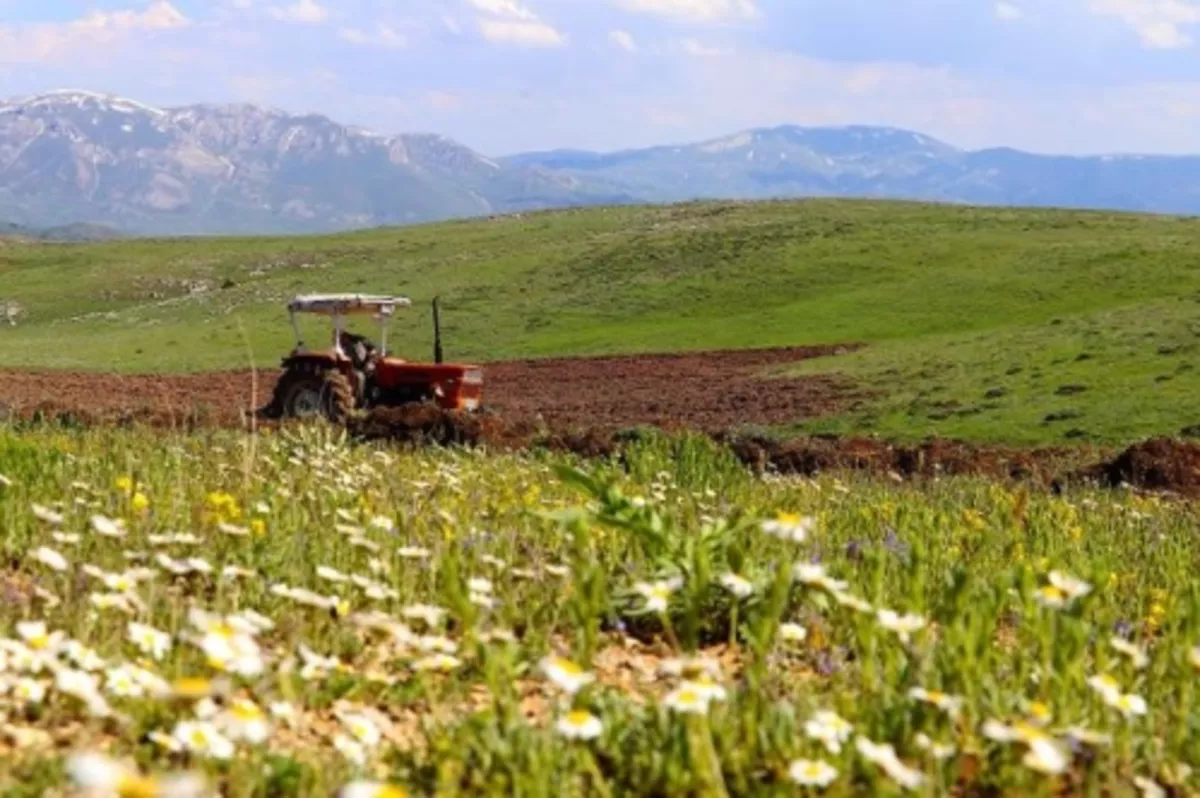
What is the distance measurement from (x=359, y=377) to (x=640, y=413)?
9.40 m

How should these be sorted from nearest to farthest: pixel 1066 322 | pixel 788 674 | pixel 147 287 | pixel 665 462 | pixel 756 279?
pixel 788 674 < pixel 665 462 < pixel 1066 322 < pixel 756 279 < pixel 147 287

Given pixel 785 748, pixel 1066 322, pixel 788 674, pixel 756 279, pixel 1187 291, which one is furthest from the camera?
pixel 756 279

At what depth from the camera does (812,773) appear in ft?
11.7

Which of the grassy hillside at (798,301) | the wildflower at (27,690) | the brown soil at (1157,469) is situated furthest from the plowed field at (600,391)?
the wildflower at (27,690)

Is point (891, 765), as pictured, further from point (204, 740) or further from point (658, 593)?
point (204, 740)

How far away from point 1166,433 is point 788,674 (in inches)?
937

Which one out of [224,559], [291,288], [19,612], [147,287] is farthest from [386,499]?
[147,287]

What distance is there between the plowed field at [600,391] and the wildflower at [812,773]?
19.6 meters

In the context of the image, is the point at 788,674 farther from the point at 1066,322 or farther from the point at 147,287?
the point at 147,287

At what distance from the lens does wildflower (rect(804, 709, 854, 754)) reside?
3.78 meters

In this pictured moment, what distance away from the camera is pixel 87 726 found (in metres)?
4.03

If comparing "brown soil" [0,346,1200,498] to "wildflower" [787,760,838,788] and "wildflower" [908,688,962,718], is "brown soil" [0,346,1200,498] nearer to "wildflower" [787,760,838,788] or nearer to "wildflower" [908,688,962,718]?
"wildflower" [908,688,962,718]

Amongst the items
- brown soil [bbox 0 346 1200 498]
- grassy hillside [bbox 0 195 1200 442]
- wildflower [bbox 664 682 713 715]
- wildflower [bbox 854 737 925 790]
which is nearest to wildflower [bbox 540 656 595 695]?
wildflower [bbox 664 682 713 715]

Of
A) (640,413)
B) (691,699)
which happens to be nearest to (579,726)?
(691,699)
